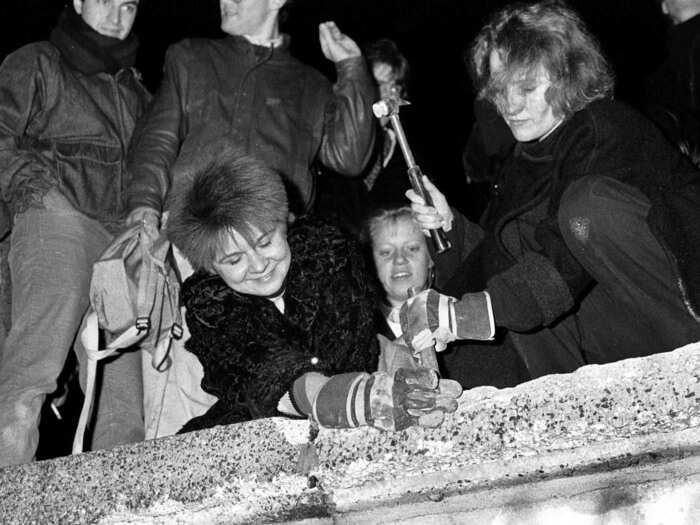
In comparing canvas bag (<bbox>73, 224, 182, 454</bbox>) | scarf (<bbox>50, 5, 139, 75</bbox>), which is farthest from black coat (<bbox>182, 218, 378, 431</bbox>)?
scarf (<bbox>50, 5, 139, 75</bbox>)

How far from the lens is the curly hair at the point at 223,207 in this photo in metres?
2.73

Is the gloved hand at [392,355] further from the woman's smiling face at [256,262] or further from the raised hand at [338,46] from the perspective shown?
the raised hand at [338,46]

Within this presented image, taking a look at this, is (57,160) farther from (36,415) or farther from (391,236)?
(391,236)

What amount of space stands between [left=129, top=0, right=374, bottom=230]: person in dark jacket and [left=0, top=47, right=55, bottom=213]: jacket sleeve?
0.30 meters

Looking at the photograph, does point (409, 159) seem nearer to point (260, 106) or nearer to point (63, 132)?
point (260, 106)

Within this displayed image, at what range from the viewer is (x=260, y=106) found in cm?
342

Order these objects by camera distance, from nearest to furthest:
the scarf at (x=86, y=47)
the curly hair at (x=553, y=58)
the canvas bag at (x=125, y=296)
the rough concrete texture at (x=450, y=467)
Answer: the rough concrete texture at (x=450, y=467), the curly hair at (x=553, y=58), the canvas bag at (x=125, y=296), the scarf at (x=86, y=47)

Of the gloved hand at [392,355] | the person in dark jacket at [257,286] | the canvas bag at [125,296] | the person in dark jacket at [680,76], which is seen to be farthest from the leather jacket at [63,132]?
the person in dark jacket at [680,76]

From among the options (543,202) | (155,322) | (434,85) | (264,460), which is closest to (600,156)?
(543,202)

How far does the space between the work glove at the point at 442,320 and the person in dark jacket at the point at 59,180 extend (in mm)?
1042

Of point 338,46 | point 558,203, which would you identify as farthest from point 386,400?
point 338,46

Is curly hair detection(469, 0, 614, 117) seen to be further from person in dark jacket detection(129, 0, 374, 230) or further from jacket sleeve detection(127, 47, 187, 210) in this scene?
jacket sleeve detection(127, 47, 187, 210)

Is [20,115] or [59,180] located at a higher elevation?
[20,115]

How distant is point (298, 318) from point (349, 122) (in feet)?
2.86
